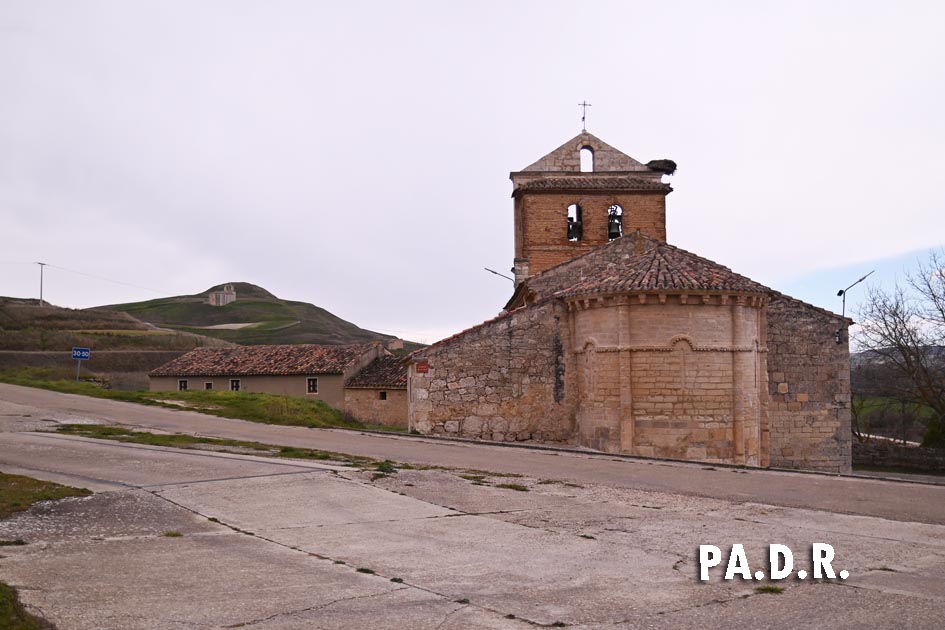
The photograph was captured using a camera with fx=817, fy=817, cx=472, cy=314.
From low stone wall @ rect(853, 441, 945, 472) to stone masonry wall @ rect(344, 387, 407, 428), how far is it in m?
19.0

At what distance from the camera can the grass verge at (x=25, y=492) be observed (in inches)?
316

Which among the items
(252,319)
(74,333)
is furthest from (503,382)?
(252,319)

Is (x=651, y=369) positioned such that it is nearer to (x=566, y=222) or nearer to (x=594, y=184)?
(x=566, y=222)

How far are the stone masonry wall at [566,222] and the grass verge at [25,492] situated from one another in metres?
18.2

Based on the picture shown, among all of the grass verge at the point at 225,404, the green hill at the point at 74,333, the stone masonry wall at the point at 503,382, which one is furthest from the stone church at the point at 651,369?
the green hill at the point at 74,333

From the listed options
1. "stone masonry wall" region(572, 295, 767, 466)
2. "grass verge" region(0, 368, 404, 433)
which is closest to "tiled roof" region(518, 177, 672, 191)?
"grass verge" region(0, 368, 404, 433)

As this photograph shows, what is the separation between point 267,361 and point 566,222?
21.6 meters

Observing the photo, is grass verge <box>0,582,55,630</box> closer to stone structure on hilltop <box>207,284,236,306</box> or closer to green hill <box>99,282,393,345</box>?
green hill <box>99,282,393,345</box>

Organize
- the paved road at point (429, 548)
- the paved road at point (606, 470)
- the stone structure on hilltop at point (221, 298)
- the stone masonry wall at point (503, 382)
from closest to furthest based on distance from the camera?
the paved road at point (429, 548), the paved road at point (606, 470), the stone masonry wall at point (503, 382), the stone structure on hilltop at point (221, 298)

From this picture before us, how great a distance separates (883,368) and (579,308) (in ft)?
81.3

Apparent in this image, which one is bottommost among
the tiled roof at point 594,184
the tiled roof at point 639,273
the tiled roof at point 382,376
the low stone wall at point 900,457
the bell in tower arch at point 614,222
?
the low stone wall at point 900,457

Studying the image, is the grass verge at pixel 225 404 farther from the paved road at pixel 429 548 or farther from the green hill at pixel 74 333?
the green hill at pixel 74 333

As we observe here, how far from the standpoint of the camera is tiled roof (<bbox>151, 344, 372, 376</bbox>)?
4034cm

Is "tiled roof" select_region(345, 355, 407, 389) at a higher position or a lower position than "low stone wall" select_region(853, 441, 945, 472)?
higher
